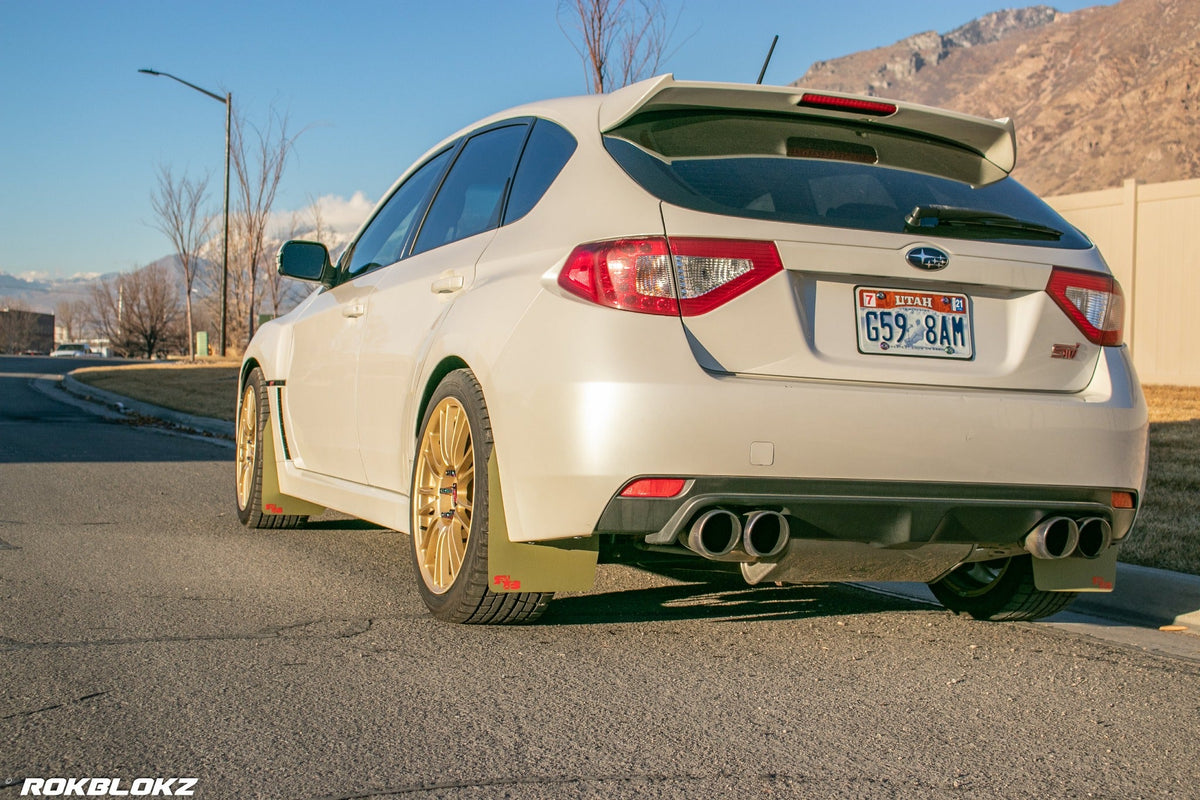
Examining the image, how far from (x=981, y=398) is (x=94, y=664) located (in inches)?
110

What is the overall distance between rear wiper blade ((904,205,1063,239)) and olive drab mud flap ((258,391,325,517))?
377 centimetres

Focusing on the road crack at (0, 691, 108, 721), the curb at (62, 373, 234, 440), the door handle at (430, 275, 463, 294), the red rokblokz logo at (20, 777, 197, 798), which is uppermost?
the door handle at (430, 275, 463, 294)

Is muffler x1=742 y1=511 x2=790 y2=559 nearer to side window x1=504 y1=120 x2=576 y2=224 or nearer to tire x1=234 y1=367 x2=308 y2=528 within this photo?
side window x1=504 y1=120 x2=576 y2=224

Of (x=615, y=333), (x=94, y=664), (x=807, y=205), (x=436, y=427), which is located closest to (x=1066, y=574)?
(x=807, y=205)

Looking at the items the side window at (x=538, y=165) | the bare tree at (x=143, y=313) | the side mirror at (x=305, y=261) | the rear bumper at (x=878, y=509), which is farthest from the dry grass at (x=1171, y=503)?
the bare tree at (x=143, y=313)

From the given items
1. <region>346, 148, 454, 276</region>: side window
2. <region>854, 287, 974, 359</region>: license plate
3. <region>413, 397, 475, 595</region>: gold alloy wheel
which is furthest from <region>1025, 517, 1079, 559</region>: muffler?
<region>346, 148, 454, 276</region>: side window

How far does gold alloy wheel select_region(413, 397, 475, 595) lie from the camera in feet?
14.1

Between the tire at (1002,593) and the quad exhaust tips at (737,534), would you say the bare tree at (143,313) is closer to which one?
the tire at (1002,593)

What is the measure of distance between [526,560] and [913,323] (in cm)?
140

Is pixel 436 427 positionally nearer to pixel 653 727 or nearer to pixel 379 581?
pixel 379 581

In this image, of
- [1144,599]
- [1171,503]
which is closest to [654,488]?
[1144,599]

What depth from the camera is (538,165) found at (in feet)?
14.2

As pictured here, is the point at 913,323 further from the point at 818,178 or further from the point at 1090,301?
the point at 1090,301

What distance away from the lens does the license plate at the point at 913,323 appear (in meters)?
3.73
